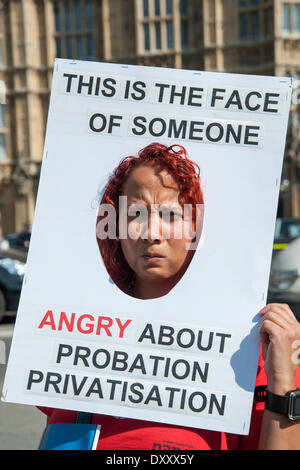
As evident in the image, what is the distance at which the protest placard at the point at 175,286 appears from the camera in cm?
141

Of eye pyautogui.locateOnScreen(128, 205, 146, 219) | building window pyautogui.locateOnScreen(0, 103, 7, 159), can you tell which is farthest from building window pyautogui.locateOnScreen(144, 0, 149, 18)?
eye pyautogui.locateOnScreen(128, 205, 146, 219)

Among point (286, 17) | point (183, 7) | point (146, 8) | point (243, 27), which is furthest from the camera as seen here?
point (183, 7)

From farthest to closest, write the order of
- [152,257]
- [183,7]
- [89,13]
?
[89,13] < [183,7] < [152,257]

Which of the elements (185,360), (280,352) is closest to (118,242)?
(185,360)

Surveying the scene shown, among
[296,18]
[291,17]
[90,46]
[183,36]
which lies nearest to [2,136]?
[90,46]

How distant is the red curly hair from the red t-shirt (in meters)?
0.29

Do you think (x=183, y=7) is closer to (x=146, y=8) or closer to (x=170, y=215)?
(x=146, y=8)

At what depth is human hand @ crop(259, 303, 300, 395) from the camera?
131 cm

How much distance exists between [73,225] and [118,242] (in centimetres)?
11

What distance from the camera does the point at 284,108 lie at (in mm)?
1467

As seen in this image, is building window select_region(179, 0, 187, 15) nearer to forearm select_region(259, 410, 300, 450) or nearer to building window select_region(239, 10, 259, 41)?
building window select_region(239, 10, 259, 41)

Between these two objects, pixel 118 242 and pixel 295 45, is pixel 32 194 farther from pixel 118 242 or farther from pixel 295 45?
pixel 118 242

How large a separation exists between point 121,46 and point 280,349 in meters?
32.0

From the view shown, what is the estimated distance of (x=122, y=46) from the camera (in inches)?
1258
